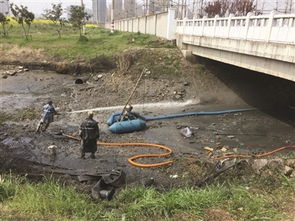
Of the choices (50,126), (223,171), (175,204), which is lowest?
(50,126)

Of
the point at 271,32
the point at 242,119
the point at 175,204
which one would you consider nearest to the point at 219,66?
the point at 242,119

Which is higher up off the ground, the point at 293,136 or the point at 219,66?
the point at 219,66

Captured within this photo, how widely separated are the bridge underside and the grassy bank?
18.2 feet

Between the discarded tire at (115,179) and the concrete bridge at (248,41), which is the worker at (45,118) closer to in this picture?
the discarded tire at (115,179)

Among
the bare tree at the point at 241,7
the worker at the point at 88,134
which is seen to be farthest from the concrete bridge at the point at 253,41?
the bare tree at the point at 241,7

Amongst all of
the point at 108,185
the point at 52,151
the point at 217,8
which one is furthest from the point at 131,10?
the point at 108,185

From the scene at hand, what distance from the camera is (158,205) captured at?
557 centimetres

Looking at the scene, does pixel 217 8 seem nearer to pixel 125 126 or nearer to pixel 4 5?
pixel 125 126

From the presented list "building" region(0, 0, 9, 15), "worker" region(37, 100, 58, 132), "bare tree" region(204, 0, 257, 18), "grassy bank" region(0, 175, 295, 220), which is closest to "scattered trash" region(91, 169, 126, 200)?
"grassy bank" region(0, 175, 295, 220)

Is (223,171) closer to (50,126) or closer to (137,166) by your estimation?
(137,166)

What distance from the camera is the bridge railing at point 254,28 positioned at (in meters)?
10.1

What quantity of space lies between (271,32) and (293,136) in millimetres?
4825

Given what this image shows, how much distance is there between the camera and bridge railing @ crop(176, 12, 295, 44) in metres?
10.1

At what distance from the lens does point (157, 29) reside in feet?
89.6
